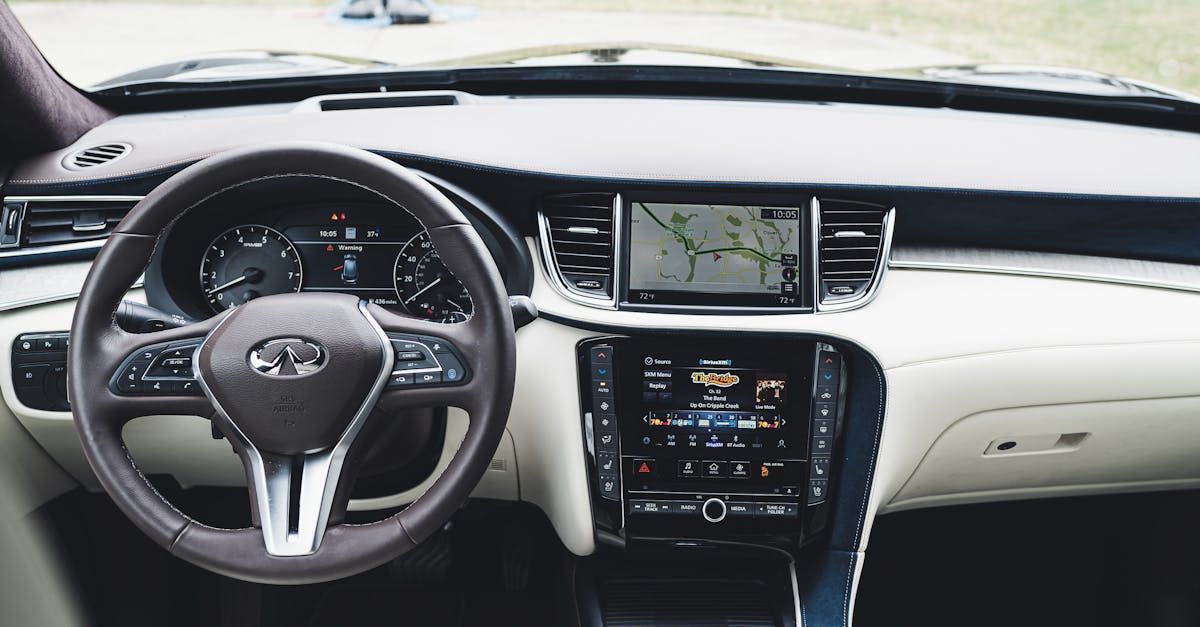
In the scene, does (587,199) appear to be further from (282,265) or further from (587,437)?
(282,265)

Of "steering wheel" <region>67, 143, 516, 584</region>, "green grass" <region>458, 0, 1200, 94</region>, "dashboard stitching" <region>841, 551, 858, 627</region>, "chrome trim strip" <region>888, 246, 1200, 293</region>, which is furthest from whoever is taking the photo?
"green grass" <region>458, 0, 1200, 94</region>

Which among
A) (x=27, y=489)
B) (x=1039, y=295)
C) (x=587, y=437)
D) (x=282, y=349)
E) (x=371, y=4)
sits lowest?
(x=27, y=489)

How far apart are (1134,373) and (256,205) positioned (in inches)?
73.3

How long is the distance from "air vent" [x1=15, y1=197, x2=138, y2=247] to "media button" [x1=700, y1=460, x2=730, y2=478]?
1.30m

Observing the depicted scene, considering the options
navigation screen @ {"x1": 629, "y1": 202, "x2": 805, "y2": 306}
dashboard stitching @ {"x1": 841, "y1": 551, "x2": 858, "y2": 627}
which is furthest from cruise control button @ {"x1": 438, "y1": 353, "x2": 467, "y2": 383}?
dashboard stitching @ {"x1": 841, "y1": 551, "x2": 858, "y2": 627}

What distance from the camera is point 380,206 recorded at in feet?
5.87

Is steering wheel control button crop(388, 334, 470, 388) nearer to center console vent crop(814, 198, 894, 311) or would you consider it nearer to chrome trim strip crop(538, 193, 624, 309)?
chrome trim strip crop(538, 193, 624, 309)

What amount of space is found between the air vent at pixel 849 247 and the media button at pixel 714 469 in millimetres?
411

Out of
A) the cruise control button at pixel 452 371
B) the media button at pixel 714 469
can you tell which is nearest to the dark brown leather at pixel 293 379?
the cruise control button at pixel 452 371

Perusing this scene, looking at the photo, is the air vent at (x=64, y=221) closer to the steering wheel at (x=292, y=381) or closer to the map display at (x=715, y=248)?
the steering wheel at (x=292, y=381)

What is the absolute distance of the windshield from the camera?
2141mm

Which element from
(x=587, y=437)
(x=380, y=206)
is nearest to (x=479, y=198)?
(x=380, y=206)

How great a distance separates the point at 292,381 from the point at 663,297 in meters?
0.74

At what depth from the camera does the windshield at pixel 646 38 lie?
2.14 meters
